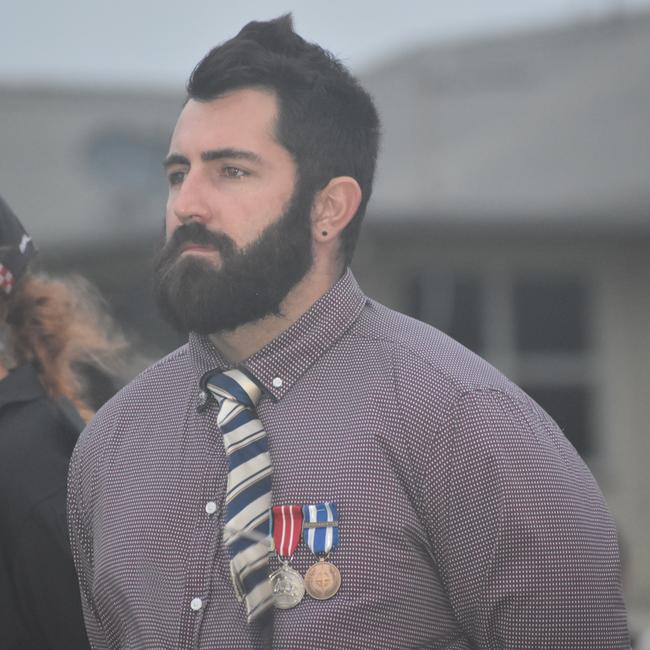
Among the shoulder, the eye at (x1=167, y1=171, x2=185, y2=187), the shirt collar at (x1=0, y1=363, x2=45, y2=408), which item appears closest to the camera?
the shoulder

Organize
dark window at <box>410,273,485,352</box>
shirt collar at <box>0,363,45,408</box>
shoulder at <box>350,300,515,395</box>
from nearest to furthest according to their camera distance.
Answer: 1. shoulder at <box>350,300,515,395</box>
2. shirt collar at <box>0,363,45,408</box>
3. dark window at <box>410,273,485,352</box>

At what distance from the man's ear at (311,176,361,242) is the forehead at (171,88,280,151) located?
0.52ft

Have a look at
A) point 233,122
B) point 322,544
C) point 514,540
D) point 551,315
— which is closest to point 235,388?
point 322,544

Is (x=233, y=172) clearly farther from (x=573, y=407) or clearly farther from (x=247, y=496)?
(x=573, y=407)

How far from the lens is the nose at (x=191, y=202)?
257 centimetres

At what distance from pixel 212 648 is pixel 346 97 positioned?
1.19 metres

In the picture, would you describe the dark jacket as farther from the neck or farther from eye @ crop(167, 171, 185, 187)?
eye @ crop(167, 171, 185, 187)

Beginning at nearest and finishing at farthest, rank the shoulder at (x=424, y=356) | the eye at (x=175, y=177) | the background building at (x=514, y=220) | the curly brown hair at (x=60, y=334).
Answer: the shoulder at (x=424, y=356), the eye at (x=175, y=177), the curly brown hair at (x=60, y=334), the background building at (x=514, y=220)

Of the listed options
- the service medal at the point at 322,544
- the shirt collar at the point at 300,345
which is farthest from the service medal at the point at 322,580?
the shirt collar at the point at 300,345

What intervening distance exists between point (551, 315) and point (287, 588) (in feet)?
32.5

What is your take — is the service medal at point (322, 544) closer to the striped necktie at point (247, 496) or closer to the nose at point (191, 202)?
the striped necktie at point (247, 496)

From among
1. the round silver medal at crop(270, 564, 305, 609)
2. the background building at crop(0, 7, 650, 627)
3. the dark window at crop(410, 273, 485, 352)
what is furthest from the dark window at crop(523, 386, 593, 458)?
the round silver medal at crop(270, 564, 305, 609)

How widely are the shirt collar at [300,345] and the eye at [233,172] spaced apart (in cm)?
31

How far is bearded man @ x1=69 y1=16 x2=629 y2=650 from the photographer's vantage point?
2355 mm
